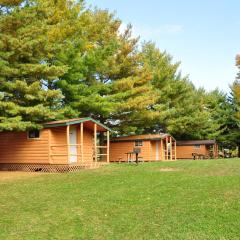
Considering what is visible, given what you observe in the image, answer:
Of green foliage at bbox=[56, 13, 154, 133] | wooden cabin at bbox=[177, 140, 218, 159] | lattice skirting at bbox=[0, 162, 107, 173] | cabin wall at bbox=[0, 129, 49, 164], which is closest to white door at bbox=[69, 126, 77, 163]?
lattice skirting at bbox=[0, 162, 107, 173]

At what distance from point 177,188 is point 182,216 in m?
3.21

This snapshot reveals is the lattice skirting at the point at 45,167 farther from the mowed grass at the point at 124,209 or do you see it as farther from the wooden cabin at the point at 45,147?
the mowed grass at the point at 124,209

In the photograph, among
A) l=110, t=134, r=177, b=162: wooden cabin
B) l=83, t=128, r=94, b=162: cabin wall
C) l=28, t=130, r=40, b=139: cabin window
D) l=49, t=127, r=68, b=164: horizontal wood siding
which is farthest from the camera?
l=110, t=134, r=177, b=162: wooden cabin

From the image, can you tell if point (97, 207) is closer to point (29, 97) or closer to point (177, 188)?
point (177, 188)

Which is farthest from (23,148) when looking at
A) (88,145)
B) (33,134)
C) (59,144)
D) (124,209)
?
(124,209)

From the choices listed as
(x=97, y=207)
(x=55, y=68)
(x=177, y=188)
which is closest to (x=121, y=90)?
(x=55, y=68)

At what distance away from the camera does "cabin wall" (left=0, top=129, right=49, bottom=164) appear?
66.2 ft

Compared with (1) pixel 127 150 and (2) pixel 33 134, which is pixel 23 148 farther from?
(1) pixel 127 150

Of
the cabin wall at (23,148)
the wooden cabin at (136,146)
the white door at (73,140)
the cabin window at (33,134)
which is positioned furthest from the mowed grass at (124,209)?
the wooden cabin at (136,146)

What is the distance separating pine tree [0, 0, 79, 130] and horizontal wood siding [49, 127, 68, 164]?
1.04m

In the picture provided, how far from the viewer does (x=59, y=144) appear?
2078 cm

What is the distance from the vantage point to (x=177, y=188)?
37.8 feet

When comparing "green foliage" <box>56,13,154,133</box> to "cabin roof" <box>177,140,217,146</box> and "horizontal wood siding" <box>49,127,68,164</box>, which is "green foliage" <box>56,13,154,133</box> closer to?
"horizontal wood siding" <box>49,127,68,164</box>

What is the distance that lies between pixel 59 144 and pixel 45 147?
91 centimetres
